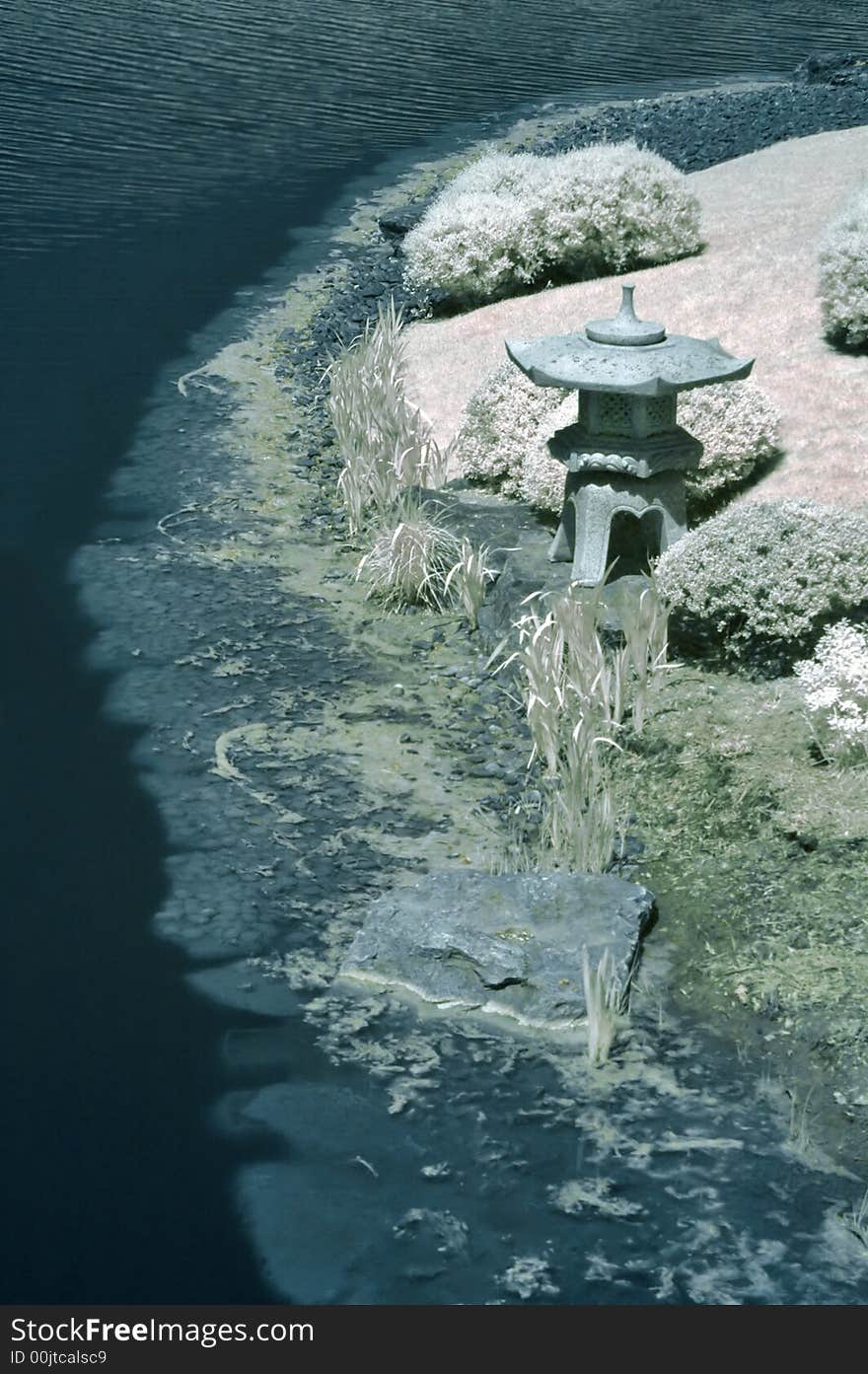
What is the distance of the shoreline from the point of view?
25.1ft

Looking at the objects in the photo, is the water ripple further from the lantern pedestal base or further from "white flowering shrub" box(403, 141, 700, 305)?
the lantern pedestal base

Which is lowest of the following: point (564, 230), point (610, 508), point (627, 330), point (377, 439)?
point (377, 439)

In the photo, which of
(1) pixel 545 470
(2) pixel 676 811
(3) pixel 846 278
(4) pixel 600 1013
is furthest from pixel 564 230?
(4) pixel 600 1013

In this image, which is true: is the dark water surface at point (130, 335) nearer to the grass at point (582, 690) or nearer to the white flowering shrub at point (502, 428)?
the grass at point (582, 690)

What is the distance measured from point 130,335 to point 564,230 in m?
4.84

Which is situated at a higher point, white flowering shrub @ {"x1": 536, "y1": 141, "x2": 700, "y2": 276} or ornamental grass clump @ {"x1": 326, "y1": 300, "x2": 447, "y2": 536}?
white flowering shrub @ {"x1": 536, "y1": 141, "x2": 700, "y2": 276}

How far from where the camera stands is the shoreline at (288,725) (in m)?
7.66

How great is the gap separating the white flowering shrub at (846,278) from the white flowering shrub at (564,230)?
2.92 metres

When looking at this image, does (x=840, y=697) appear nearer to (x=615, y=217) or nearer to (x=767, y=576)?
(x=767, y=576)

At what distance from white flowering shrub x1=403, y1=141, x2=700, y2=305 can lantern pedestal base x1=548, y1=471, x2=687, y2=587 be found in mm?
6539

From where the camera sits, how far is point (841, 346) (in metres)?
13.3

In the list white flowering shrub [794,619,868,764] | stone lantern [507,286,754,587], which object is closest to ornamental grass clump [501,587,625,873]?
stone lantern [507,286,754,587]

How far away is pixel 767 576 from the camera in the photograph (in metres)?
9.31

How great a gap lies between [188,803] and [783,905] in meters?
3.28
